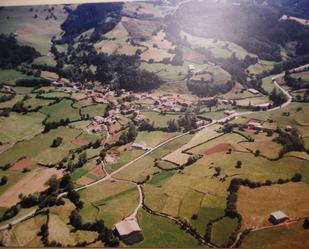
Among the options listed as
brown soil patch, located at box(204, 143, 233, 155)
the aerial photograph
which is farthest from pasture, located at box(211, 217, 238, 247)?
brown soil patch, located at box(204, 143, 233, 155)

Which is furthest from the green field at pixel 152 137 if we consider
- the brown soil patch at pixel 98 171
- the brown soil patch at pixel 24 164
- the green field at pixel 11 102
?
the green field at pixel 11 102

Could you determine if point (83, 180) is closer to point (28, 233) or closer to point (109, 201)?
point (109, 201)

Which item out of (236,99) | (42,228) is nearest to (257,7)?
(236,99)

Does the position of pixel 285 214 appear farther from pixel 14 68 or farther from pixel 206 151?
pixel 14 68

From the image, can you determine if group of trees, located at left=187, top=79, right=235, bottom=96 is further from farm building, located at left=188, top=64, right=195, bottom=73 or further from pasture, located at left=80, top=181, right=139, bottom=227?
pasture, located at left=80, top=181, right=139, bottom=227

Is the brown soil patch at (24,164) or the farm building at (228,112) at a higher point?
the farm building at (228,112)

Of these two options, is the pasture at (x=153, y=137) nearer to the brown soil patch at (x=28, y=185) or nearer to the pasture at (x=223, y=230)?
the brown soil patch at (x=28, y=185)

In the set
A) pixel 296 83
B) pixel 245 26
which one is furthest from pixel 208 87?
pixel 245 26
